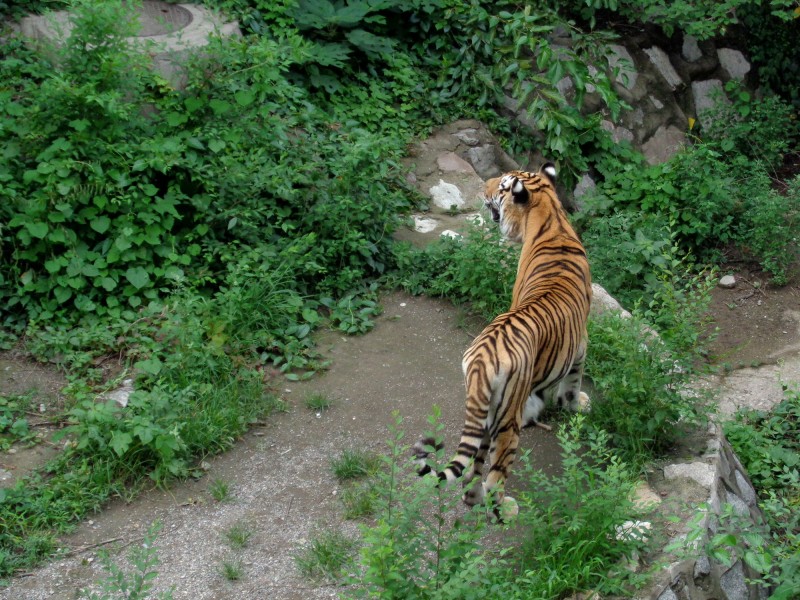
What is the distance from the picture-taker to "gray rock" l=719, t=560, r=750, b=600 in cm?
400

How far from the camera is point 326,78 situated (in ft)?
26.0

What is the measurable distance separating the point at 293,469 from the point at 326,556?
0.85 meters

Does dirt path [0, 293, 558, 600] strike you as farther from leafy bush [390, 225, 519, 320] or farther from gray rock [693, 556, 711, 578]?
gray rock [693, 556, 711, 578]

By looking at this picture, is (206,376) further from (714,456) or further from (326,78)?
(326,78)

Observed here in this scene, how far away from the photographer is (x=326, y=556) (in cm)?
400

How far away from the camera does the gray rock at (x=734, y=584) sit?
3998mm

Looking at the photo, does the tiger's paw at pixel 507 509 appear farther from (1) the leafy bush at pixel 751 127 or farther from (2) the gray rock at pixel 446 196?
(1) the leafy bush at pixel 751 127

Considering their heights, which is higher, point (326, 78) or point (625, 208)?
point (326, 78)

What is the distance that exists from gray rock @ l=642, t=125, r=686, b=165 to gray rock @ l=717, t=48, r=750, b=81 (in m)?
1.19

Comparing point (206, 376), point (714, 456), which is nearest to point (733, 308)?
point (714, 456)

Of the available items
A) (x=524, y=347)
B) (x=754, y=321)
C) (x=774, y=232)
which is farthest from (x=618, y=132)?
(x=524, y=347)

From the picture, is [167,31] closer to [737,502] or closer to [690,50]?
[737,502]

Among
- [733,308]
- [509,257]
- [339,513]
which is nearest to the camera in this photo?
[339,513]

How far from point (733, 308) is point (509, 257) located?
2.56 metres
